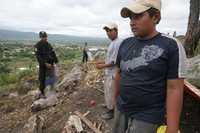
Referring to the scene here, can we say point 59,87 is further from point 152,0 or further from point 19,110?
point 152,0

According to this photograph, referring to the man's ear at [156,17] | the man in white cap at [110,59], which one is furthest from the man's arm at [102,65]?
the man's ear at [156,17]

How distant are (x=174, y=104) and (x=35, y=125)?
6626mm

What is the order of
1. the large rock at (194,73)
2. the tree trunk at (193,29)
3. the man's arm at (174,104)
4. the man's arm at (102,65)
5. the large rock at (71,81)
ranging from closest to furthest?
the man's arm at (174,104), the large rock at (194,73), the man's arm at (102,65), the tree trunk at (193,29), the large rock at (71,81)

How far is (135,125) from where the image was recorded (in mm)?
2846

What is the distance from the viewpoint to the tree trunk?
32.0 feet

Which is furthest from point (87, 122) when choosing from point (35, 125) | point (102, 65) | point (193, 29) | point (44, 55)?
point (193, 29)

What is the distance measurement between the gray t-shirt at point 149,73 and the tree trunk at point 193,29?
23.6ft

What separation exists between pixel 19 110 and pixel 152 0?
9040mm

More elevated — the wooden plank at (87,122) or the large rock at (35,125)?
the wooden plank at (87,122)

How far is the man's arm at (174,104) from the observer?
8.70 feet

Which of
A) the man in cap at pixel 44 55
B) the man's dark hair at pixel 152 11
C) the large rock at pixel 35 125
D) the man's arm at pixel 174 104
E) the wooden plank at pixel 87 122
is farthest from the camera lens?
the man in cap at pixel 44 55

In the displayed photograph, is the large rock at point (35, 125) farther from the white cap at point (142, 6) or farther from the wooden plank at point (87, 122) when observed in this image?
the white cap at point (142, 6)

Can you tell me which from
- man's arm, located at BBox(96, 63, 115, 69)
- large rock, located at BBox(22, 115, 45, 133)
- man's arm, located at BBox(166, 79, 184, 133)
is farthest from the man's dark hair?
large rock, located at BBox(22, 115, 45, 133)

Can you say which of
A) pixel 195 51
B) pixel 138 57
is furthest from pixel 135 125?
pixel 195 51
